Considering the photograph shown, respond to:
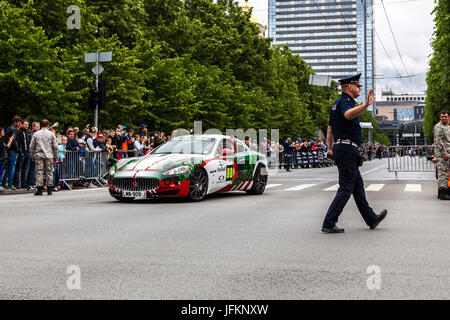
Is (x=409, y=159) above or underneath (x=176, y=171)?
above

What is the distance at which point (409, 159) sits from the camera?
25.8 metres

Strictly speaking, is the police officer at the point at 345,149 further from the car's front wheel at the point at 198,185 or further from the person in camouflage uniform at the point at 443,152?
the person in camouflage uniform at the point at 443,152

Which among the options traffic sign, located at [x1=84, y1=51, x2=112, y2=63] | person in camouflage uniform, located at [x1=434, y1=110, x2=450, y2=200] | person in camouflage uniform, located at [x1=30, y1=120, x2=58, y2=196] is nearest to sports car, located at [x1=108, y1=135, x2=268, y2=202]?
person in camouflage uniform, located at [x1=30, y1=120, x2=58, y2=196]

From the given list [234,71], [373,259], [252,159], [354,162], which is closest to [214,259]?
[373,259]

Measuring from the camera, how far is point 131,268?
5422 mm

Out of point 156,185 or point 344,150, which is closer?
point 344,150

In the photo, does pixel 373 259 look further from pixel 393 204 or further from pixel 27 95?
pixel 27 95

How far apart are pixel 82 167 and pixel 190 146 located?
19.7ft

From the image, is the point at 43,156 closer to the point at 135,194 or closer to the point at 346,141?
the point at 135,194

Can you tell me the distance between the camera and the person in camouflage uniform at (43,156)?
1509 centimetres

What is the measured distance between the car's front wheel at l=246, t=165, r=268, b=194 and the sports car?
0.11ft

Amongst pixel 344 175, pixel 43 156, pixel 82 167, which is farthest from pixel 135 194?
pixel 82 167

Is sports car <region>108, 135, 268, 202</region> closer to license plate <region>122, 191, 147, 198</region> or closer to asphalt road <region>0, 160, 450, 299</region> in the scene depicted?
license plate <region>122, 191, 147, 198</region>

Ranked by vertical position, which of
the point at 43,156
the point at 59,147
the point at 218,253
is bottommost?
the point at 218,253
